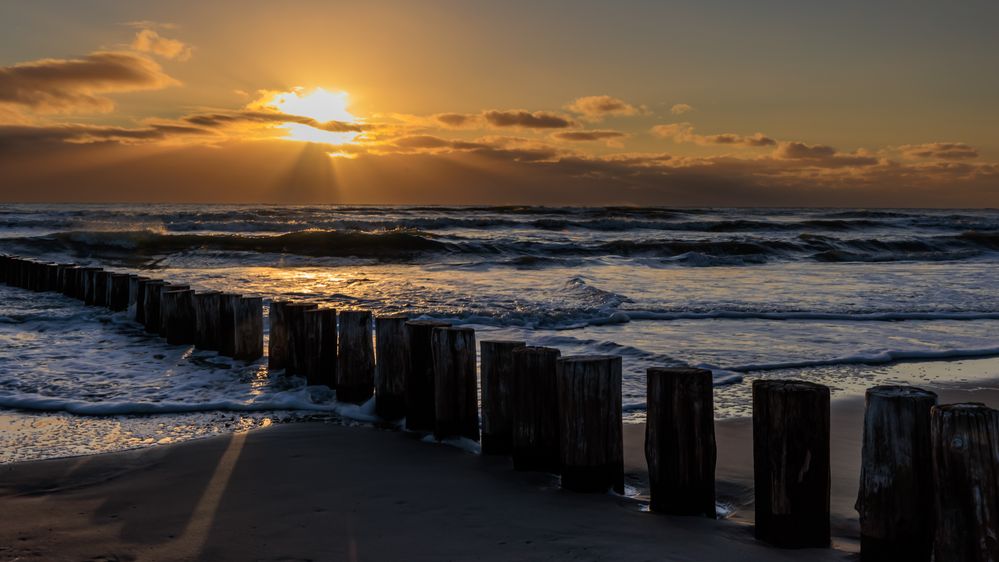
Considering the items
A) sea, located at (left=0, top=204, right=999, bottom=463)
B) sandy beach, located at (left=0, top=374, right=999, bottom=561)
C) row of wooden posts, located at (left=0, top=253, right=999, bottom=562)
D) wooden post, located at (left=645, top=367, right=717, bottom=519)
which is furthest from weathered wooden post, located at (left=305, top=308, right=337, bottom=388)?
wooden post, located at (left=645, top=367, right=717, bottom=519)

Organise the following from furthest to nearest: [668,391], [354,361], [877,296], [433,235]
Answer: [433,235]
[877,296]
[354,361]
[668,391]

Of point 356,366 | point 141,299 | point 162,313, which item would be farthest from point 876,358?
point 141,299

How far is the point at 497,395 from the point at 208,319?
4.47 metres

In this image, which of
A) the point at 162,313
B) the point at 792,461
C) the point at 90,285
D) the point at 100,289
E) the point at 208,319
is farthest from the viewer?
the point at 90,285

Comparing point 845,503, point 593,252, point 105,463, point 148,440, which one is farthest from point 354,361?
point 593,252

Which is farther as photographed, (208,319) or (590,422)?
(208,319)

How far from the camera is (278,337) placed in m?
7.05

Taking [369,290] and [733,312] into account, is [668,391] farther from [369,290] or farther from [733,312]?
[369,290]

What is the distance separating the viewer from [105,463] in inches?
184

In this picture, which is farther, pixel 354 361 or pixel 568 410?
pixel 354 361

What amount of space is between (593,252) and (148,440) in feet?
73.1

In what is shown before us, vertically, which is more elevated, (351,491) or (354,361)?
(354,361)

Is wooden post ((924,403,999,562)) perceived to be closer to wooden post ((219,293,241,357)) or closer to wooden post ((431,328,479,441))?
wooden post ((431,328,479,441))

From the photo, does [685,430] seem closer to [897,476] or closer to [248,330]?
[897,476]
